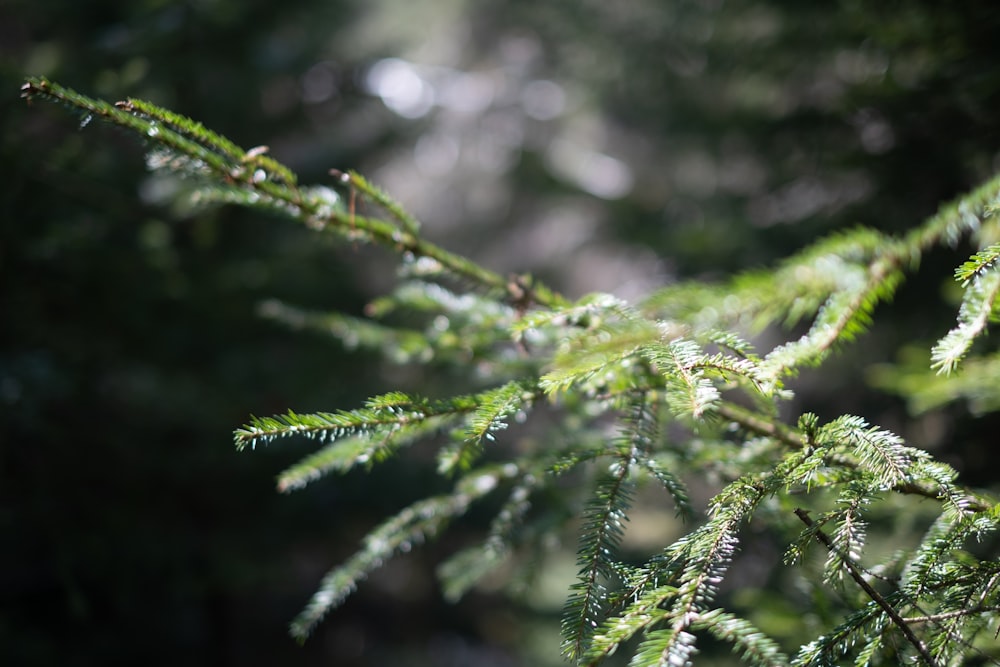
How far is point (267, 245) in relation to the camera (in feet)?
15.0

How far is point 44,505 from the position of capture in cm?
290

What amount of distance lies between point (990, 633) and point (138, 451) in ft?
14.0

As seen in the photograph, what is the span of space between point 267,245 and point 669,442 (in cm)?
388

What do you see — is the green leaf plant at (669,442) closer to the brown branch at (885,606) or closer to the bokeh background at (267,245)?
the brown branch at (885,606)

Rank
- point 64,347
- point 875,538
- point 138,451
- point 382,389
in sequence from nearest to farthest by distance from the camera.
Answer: point 875,538, point 64,347, point 138,451, point 382,389

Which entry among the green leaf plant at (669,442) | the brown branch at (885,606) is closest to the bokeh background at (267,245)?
the green leaf plant at (669,442)

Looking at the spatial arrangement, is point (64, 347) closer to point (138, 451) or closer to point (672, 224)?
point (138, 451)

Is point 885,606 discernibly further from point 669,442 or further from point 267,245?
point 267,245

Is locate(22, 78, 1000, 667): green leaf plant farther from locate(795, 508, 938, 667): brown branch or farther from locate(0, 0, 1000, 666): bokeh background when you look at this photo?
locate(0, 0, 1000, 666): bokeh background

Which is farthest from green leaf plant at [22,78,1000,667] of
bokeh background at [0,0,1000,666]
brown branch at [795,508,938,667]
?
bokeh background at [0,0,1000,666]

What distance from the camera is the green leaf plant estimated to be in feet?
3.07

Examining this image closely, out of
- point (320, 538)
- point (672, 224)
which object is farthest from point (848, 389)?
point (320, 538)

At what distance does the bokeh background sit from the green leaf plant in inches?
35.5

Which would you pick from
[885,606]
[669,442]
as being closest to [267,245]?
[669,442]
